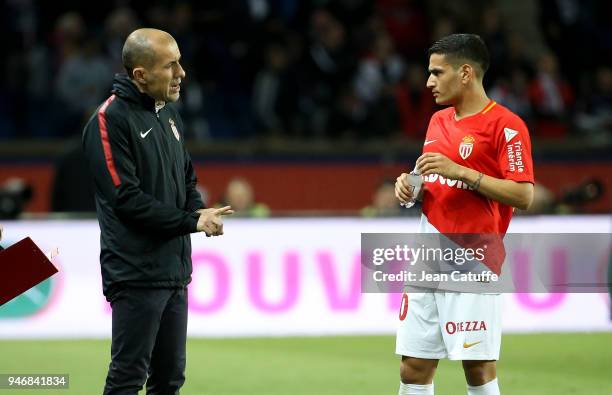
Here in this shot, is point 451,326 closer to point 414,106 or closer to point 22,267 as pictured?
point 22,267

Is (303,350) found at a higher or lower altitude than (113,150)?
lower

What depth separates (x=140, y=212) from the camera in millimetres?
5691

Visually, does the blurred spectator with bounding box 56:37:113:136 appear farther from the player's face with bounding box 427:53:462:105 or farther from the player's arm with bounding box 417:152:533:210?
the player's arm with bounding box 417:152:533:210

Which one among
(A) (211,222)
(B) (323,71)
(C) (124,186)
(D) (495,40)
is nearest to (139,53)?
(C) (124,186)

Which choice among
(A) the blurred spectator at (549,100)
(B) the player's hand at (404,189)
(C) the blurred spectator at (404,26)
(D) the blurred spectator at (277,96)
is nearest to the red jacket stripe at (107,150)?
(B) the player's hand at (404,189)

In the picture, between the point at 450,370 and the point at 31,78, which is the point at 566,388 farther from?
the point at 31,78

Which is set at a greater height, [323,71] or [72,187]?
[323,71]

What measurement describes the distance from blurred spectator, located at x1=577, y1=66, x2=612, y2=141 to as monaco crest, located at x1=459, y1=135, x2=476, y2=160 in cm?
1040

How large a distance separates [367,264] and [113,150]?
272cm

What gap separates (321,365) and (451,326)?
3.87 meters

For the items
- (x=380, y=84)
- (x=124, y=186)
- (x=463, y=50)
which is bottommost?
(x=380, y=84)

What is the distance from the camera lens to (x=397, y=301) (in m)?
11.7

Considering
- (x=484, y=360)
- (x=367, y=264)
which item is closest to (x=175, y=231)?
(x=484, y=360)

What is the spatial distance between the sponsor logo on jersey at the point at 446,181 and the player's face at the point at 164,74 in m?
1.38
